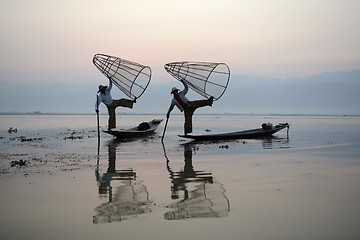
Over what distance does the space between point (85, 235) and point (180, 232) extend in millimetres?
1513

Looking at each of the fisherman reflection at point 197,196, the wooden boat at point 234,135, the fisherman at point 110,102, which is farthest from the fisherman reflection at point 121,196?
the fisherman at point 110,102

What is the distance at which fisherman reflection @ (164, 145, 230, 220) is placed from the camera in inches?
265

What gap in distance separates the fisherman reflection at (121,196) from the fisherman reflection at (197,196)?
0.67 metres

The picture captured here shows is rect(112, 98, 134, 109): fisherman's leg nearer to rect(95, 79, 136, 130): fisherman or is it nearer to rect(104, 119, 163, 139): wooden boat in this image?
rect(95, 79, 136, 130): fisherman

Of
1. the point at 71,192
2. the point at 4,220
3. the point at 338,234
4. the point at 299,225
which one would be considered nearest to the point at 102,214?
the point at 4,220

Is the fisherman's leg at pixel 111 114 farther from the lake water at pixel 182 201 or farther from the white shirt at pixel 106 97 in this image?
the lake water at pixel 182 201

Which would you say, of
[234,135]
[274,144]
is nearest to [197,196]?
[274,144]

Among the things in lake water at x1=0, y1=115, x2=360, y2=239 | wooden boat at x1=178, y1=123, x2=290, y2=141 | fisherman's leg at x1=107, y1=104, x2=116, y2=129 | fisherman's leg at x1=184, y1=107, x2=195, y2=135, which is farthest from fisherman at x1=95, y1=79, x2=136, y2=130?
lake water at x1=0, y1=115, x2=360, y2=239

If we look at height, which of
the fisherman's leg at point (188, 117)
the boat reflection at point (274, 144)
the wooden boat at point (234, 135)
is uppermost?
the fisherman's leg at point (188, 117)

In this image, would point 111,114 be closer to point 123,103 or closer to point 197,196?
point 123,103

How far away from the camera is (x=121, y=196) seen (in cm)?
823

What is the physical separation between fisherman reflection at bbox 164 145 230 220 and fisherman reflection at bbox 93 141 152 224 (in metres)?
0.67

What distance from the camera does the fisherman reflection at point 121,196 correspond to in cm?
667

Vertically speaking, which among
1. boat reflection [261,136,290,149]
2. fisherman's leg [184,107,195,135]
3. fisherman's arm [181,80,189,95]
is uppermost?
fisherman's arm [181,80,189,95]
